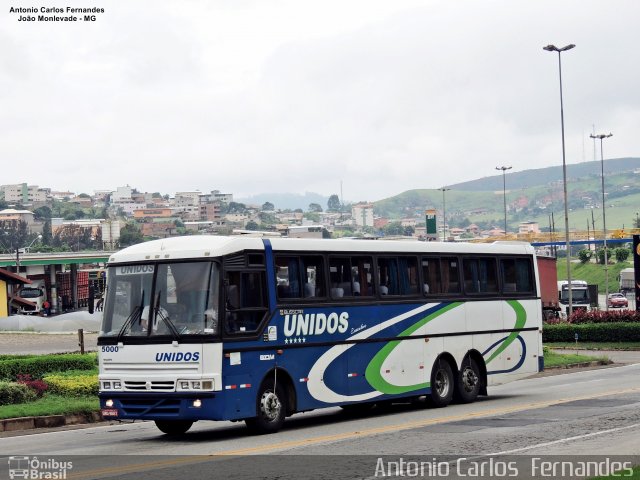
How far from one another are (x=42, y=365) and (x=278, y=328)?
→ 11.0 meters

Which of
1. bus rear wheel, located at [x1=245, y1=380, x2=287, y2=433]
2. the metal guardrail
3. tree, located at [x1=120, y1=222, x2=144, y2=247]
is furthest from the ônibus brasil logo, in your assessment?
tree, located at [x1=120, y1=222, x2=144, y2=247]

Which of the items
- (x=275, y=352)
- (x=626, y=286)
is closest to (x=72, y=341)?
(x=275, y=352)

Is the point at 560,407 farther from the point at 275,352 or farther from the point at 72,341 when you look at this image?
the point at 72,341

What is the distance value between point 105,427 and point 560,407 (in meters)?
8.41

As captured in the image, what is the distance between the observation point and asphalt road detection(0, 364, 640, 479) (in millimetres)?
13867

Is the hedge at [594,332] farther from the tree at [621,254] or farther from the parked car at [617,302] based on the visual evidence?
the tree at [621,254]

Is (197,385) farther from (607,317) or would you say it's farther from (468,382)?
(607,317)

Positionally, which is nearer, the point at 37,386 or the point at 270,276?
the point at 270,276

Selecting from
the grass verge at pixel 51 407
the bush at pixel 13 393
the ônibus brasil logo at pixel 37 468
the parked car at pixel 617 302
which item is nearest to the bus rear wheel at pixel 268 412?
the ônibus brasil logo at pixel 37 468

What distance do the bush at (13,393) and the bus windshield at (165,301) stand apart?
21.1ft

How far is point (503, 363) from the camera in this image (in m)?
24.5

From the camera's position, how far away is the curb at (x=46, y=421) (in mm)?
20953

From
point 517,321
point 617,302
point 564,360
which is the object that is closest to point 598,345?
point 564,360

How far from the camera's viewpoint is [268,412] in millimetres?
17766
